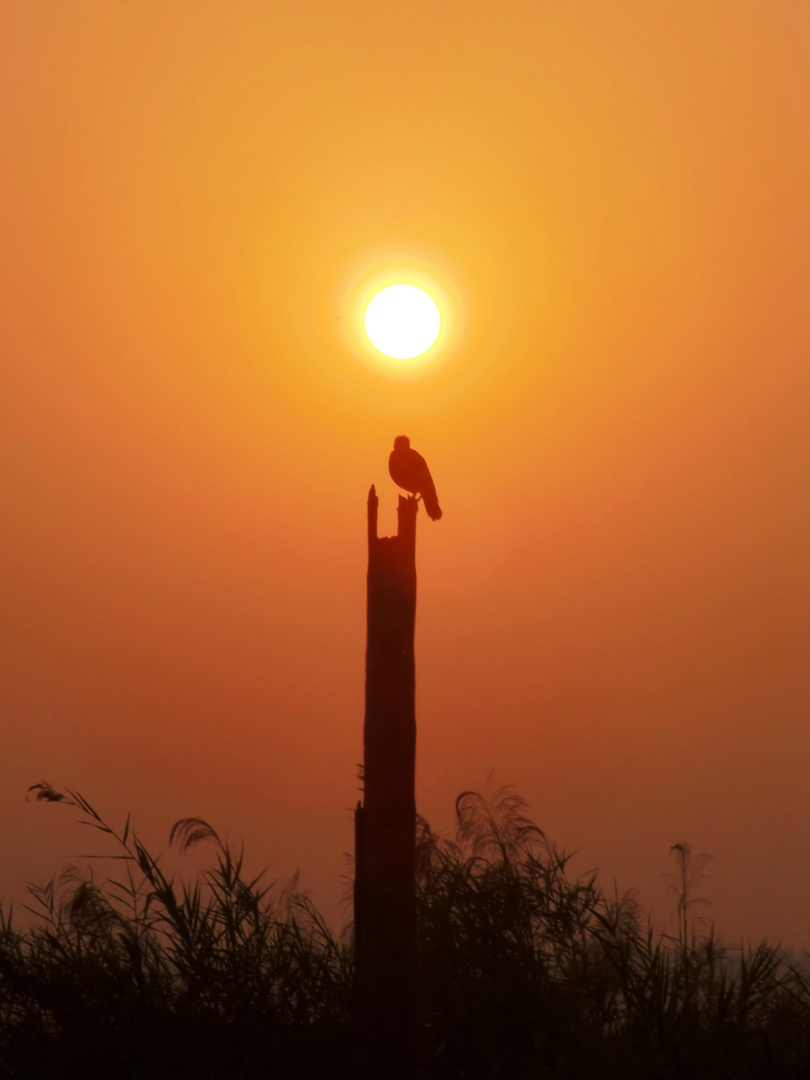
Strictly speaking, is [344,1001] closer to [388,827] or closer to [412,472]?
[388,827]

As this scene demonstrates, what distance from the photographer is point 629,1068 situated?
14.4 ft

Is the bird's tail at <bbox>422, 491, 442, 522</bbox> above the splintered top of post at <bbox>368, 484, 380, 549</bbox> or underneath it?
above

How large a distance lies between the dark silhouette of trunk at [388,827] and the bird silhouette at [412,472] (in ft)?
11.0

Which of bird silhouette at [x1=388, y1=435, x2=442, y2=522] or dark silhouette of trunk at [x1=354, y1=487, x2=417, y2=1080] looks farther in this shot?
bird silhouette at [x1=388, y1=435, x2=442, y2=522]

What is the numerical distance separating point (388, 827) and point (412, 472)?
14.3ft

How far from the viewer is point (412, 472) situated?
790 cm

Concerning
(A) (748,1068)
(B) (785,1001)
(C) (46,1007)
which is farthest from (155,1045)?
(B) (785,1001)

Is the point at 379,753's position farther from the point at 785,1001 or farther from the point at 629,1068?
the point at 785,1001

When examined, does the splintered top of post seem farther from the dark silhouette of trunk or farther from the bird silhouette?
the bird silhouette

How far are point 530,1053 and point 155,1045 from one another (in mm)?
1986

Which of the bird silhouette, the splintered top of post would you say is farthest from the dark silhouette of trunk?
the bird silhouette

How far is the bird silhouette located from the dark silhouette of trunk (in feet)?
11.0

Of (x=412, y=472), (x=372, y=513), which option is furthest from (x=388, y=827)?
(x=412, y=472)

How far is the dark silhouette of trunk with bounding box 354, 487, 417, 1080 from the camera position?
146 inches
